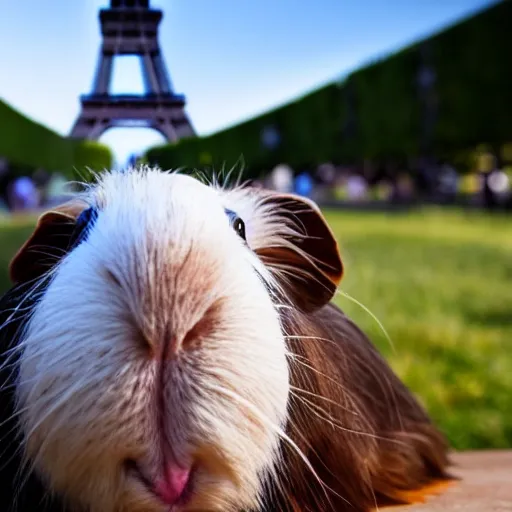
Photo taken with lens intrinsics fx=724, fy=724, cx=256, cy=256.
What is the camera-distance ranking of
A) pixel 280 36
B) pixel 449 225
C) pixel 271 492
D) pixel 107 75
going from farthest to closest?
pixel 449 225
pixel 280 36
pixel 107 75
pixel 271 492

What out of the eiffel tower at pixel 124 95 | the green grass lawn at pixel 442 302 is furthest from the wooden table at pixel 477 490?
the eiffel tower at pixel 124 95

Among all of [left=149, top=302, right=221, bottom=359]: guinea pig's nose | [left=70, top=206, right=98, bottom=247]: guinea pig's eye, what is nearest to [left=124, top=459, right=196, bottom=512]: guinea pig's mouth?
[left=149, top=302, right=221, bottom=359]: guinea pig's nose

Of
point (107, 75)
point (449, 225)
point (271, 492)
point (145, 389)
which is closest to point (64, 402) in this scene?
point (145, 389)

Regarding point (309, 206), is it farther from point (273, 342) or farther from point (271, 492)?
point (271, 492)

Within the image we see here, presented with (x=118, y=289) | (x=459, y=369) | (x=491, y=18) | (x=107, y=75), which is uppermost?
(x=491, y=18)

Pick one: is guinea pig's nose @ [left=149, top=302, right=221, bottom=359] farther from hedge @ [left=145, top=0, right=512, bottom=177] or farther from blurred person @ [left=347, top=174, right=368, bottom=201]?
blurred person @ [left=347, top=174, right=368, bottom=201]

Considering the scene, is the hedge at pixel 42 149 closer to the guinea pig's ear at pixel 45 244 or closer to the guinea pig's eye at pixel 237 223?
the guinea pig's ear at pixel 45 244

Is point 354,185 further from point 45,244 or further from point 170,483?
point 170,483

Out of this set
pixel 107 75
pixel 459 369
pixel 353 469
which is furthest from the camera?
pixel 459 369
